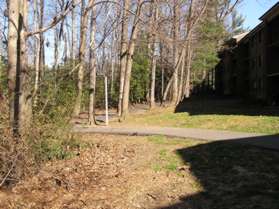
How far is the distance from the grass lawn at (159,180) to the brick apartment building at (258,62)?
75.7ft

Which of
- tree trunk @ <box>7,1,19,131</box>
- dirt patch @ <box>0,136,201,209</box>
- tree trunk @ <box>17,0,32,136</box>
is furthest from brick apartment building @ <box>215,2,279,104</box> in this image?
tree trunk @ <box>7,1,19,131</box>

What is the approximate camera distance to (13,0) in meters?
11.3

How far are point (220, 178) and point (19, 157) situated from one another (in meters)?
4.26

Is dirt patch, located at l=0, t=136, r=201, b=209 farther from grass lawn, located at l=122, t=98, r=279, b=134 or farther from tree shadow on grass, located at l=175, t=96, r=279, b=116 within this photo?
tree shadow on grass, located at l=175, t=96, r=279, b=116

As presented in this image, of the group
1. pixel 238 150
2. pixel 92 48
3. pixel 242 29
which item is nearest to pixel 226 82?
pixel 242 29

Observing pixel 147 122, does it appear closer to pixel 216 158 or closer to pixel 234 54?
pixel 216 158

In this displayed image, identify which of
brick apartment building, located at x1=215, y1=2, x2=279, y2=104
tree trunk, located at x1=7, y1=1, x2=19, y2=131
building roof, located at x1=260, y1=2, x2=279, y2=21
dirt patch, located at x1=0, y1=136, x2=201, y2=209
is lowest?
dirt patch, located at x1=0, y1=136, x2=201, y2=209

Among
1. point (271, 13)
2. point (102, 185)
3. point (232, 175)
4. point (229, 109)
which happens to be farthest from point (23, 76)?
point (271, 13)

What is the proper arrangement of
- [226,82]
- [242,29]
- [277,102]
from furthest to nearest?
[242,29]
[226,82]
[277,102]

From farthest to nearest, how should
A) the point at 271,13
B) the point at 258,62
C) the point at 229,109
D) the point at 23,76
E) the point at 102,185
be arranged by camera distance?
the point at 258,62 < the point at 271,13 < the point at 229,109 < the point at 23,76 < the point at 102,185

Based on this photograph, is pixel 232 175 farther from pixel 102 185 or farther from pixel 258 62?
pixel 258 62

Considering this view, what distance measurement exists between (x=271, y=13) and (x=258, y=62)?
8.09 m

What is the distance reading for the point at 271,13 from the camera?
115ft

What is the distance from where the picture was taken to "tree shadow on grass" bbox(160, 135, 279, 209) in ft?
28.8
